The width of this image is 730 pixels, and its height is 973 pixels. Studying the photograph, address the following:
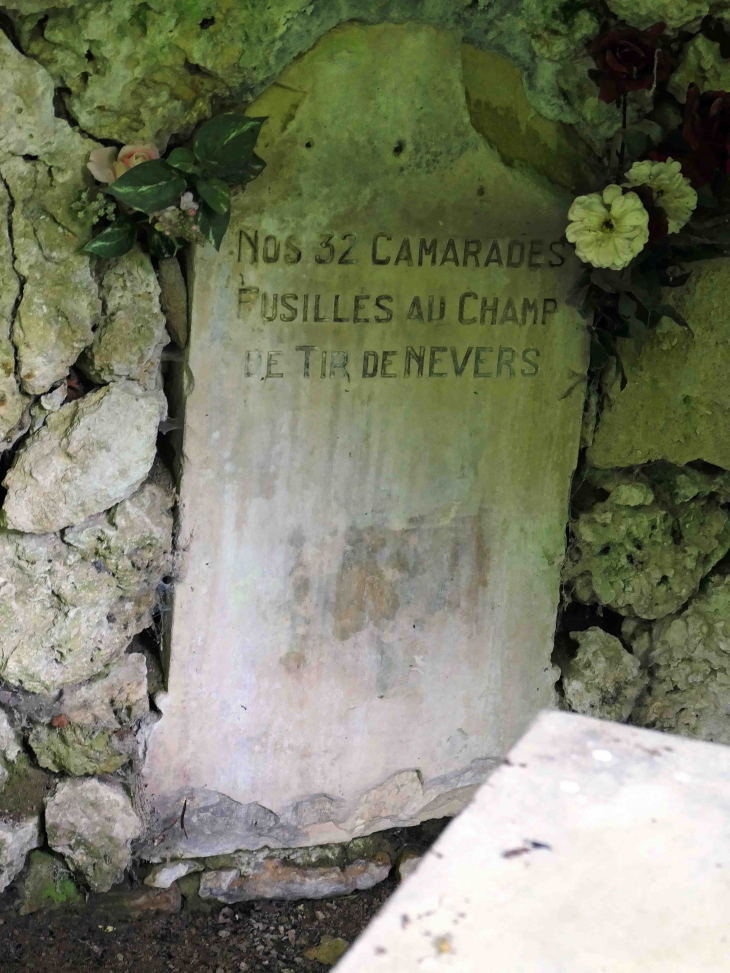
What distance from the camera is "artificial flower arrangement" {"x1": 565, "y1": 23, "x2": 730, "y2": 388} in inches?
82.6

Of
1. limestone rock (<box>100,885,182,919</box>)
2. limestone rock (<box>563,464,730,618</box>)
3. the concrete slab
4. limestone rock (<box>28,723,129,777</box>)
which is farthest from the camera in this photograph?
limestone rock (<box>563,464,730,618</box>)

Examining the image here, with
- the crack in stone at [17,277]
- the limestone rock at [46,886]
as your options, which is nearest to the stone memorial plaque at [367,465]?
the limestone rock at [46,886]

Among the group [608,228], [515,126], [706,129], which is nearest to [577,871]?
[608,228]

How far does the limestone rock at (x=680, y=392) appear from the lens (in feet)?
7.69

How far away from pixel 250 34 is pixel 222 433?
2.57ft

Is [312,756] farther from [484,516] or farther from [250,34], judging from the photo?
[250,34]

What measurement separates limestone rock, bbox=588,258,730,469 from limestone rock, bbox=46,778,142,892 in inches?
52.4

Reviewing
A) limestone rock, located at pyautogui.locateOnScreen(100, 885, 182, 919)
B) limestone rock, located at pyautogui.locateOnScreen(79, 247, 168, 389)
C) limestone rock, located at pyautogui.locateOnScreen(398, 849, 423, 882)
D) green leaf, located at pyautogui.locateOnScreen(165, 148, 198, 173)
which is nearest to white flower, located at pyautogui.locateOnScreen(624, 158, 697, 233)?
green leaf, located at pyautogui.locateOnScreen(165, 148, 198, 173)

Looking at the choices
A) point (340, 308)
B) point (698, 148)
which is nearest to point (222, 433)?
point (340, 308)

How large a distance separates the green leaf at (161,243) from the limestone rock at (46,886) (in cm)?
132

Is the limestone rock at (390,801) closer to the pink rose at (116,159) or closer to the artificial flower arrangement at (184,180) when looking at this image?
the artificial flower arrangement at (184,180)

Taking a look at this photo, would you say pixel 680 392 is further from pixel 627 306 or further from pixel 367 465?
pixel 367 465

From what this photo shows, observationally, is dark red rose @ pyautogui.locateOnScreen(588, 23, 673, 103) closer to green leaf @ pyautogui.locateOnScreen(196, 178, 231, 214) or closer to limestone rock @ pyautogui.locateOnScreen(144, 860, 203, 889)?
green leaf @ pyautogui.locateOnScreen(196, 178, 231, 214)

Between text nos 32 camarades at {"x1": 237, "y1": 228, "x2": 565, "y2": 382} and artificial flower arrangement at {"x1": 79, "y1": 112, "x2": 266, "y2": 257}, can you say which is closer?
artificial flower arrangement at {"x1": 79, "y1": 112, "x2": 266, "y2": 257}
